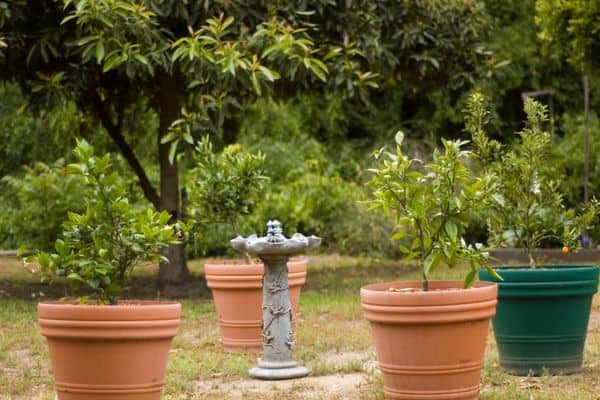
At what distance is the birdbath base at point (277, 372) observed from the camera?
7574mm

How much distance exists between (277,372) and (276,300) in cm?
57

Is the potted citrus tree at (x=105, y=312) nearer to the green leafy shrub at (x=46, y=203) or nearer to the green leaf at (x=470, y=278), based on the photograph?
the green leaf at (x=470, y=278)

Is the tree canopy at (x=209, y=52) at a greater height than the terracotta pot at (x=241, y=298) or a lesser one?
greater

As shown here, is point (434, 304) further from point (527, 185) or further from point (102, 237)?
point (527, 185)

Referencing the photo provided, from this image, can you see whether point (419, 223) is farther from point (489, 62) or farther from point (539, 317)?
point (489, 62)

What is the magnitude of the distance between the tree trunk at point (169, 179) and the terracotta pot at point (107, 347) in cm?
782

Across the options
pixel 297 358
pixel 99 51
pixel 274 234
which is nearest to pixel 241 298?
pixel 297 358

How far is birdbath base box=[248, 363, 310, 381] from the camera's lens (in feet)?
24.8

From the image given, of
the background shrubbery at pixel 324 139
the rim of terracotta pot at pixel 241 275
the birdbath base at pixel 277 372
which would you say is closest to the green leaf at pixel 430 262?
the birdbath base at pixel 277 372

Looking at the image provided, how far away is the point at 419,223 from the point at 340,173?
1758 cm

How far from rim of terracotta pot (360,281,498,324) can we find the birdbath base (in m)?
1.59

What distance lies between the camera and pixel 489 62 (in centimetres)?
1488

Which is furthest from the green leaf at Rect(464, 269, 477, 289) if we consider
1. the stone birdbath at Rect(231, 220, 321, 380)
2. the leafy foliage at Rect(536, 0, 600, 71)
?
the leafy foliage at Rect(536, 0, 600, 71)

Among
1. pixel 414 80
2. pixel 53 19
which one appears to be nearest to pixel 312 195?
pixel 414 80
